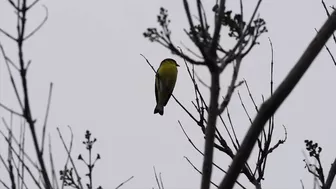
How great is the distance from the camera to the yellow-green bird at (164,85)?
767 centimetres

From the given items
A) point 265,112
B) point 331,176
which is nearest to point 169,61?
A: point 331,176

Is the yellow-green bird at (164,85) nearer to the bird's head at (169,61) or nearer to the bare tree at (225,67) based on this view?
the bird's head at (169,61)

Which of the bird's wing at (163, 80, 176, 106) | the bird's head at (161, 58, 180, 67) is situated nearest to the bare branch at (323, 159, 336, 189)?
the bird's wing at (163, 80, 176, 106)

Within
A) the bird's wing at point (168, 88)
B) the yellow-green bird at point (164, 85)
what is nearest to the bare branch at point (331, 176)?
the yellow-green bird at point (164, 85)

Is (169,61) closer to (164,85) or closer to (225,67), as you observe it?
(164,85)

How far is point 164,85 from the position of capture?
25.3 ft

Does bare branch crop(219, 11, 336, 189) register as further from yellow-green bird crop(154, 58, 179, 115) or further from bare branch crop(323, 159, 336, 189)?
yellow-green bird crop(154, 58, 179, 115)

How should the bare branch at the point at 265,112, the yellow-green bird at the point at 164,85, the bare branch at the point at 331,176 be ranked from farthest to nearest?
the yellow-green bird at the point at 164,85
the bare branch at the point at 331,176
the bare branch at the point at 265,112

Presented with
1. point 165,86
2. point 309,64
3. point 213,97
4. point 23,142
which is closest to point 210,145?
point 213,97

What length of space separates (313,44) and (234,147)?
1864 mm

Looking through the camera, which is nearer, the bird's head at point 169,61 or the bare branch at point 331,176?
the bare branch at point 331,176

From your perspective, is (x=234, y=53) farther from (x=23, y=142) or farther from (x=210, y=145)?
(x=23, y=142)

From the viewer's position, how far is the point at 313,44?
4.75 ft

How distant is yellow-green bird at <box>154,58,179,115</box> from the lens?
767cm
